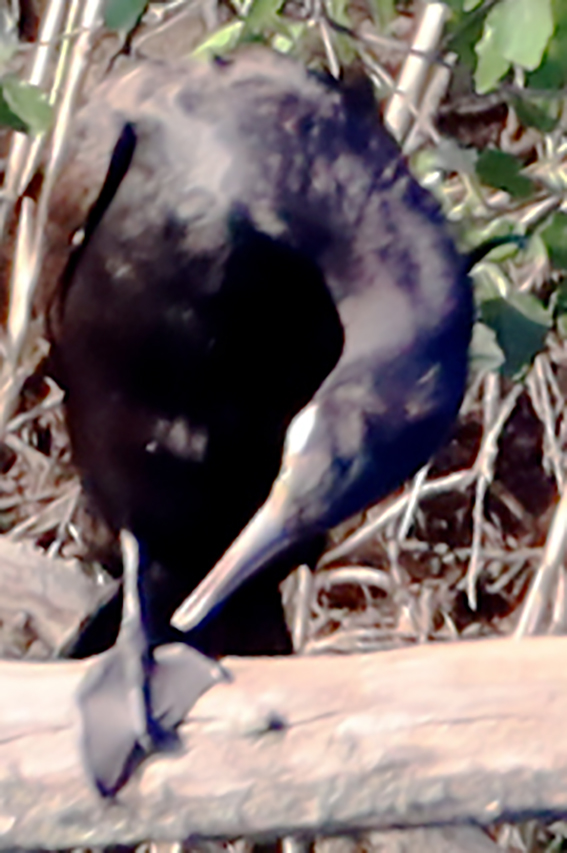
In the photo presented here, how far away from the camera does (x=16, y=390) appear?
1.32 meters

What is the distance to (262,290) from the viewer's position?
3.42 feet

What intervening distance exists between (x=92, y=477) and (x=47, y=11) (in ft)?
2.11

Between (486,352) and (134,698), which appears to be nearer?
(134,698)

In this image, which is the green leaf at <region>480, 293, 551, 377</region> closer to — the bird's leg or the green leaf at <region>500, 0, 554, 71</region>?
the green leaf at <region>500, 0, 554, 71</region>

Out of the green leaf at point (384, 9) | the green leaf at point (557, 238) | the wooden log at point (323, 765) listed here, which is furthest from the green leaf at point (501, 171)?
the wooden log at point (323, 765)

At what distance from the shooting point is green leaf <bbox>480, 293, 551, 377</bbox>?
1.00 m

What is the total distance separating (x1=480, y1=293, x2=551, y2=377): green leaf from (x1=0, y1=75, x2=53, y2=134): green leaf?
1.57ft

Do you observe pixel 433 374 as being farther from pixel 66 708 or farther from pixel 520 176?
pixel 66 708

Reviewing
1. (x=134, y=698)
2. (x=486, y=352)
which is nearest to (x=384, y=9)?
(x=486, y=352)

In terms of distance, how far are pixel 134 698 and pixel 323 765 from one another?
186mm

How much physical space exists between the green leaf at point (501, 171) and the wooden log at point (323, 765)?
50 centimetres

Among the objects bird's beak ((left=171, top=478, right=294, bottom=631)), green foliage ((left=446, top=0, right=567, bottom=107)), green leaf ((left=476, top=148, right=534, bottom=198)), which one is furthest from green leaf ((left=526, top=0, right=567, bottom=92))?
bird's beak ((left=171, top=478, right=294, bottom=631))

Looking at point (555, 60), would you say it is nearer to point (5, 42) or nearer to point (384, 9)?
point (384, 9)

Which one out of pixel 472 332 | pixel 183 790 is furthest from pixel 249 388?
pixel 183 790
